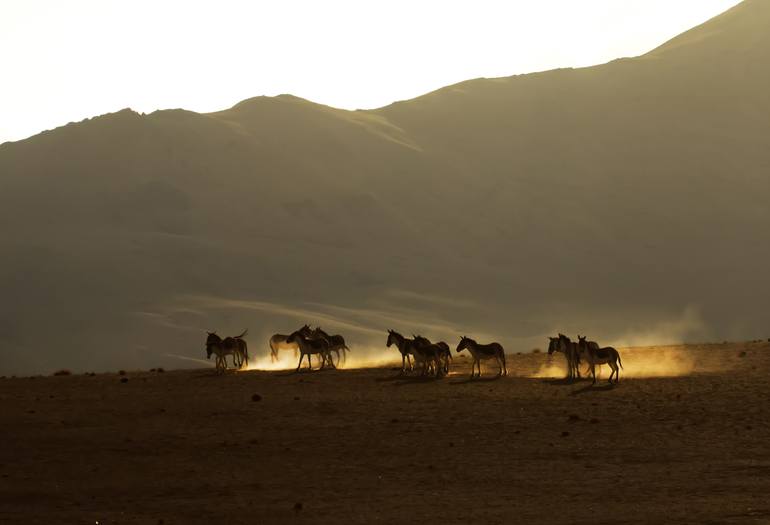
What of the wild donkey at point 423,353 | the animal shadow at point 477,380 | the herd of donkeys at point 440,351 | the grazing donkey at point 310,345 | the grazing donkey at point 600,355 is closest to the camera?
the grazing donkey at point 600,355

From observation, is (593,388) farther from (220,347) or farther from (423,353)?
(220,347)

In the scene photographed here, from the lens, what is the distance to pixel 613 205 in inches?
5615

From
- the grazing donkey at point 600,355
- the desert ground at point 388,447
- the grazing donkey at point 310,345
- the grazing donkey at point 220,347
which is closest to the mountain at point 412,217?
the grazing donkey at point 220,347

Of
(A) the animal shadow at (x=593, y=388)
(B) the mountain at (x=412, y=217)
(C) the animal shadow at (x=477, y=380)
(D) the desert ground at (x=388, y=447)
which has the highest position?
(B) the mountain at (x=412, y=217)

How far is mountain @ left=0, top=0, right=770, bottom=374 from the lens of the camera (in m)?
101

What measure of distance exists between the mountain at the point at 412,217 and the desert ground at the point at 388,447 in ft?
153

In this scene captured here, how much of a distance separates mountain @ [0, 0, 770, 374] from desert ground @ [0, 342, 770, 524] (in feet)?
153

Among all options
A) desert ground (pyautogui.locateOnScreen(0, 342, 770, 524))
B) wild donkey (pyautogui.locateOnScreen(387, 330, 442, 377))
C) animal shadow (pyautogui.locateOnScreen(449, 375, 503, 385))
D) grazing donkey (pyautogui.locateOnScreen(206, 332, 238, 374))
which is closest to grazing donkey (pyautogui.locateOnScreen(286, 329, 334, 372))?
desert ground (pyautogui.locateOnScreen(0, 342, 770, 524))

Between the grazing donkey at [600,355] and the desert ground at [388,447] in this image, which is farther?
the grazing donkey at [600,355]

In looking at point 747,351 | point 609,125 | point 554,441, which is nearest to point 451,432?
point 554,441

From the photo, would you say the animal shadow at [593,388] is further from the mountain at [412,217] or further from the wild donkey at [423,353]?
the mountain at [412,217]

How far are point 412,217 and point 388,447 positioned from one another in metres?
110

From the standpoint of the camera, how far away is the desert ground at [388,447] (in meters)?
21.8

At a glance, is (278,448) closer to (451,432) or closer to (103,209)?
(451,432)
